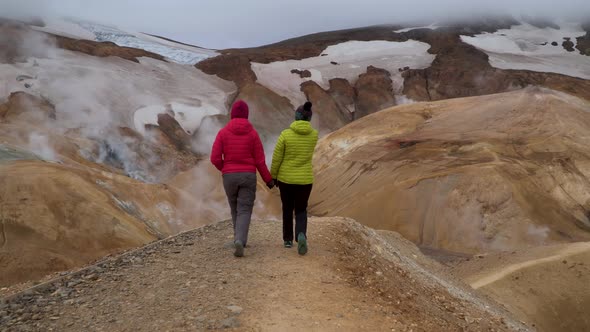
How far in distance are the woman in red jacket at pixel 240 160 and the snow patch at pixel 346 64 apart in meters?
31.2

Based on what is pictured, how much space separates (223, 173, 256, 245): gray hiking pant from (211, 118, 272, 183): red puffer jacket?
0.07 metres

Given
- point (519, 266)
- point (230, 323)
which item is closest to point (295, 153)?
point (230, 323)

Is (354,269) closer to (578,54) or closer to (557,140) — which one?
(557,140)

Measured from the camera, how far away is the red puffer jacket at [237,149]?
20.0 ft

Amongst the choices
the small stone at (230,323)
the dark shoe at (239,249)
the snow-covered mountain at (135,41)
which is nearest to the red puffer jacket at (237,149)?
the dark shoe at (239,249)

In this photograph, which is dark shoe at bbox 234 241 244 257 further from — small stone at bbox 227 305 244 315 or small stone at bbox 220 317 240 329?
small stone at bbox 220 317 240 329

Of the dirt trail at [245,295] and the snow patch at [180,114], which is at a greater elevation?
the dirt trail at [245,295]

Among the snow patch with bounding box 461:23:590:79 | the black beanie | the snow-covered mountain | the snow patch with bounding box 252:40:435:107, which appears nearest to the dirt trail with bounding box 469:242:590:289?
the black beanie

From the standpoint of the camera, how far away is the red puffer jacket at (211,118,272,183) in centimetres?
609

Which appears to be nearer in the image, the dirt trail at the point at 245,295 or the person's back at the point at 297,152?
the dirt trail at the point at 245,295

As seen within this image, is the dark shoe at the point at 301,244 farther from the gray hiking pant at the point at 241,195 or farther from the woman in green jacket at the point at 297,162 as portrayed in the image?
the gray hiking pant at the point at 241,195

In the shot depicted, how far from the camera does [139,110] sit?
29078 millimetres

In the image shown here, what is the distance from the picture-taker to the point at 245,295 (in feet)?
16.9

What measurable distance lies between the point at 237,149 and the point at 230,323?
2.05 metres
